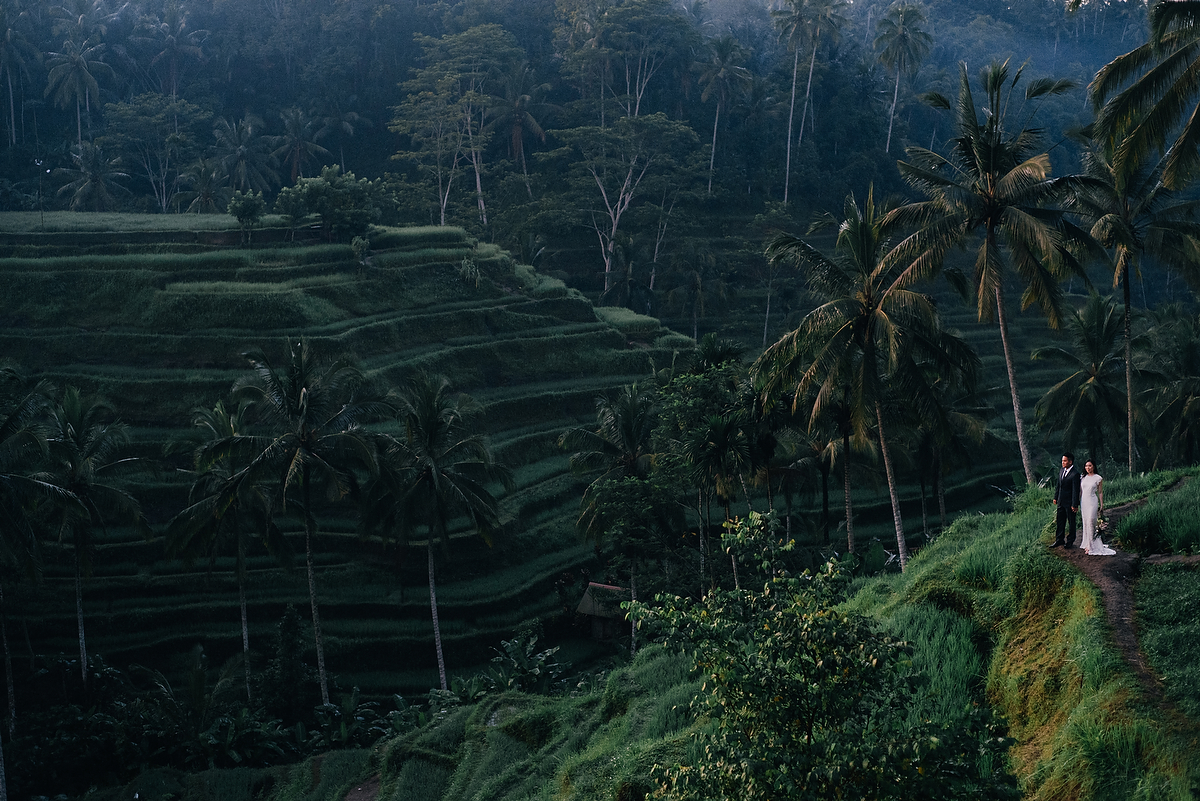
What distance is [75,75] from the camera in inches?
2509

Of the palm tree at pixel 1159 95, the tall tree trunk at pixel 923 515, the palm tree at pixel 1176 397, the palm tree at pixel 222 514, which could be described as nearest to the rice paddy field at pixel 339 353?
the tall tree trunk at pixel 923 515

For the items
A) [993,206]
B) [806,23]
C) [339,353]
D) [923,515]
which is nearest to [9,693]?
[339,353]

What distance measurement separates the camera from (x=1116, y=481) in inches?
584

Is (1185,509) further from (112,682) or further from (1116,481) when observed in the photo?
(112,682)

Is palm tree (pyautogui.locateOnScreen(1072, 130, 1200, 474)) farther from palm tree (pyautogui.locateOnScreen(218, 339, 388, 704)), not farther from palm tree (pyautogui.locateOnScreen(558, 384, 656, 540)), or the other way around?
palm tree (pyautogui.locateOnScreen(218, 339, 388, 704))

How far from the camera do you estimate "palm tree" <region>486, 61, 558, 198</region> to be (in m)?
64.9

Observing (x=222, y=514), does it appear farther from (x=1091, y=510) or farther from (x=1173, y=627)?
(x=1173, y=627)

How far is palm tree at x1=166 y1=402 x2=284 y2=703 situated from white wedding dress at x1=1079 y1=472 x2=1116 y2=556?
2101 cm

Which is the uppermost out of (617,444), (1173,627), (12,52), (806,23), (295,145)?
(806,23)

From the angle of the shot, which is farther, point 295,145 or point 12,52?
point 12,52

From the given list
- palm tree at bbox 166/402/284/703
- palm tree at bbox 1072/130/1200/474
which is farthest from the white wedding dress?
palm tree at bbox 166/402/284/703

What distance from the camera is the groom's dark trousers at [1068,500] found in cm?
1116

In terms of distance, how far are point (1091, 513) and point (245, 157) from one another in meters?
62.5

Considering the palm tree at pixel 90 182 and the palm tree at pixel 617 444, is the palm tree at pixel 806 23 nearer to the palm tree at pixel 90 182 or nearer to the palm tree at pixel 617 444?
the palm tree at pixel 617 444
